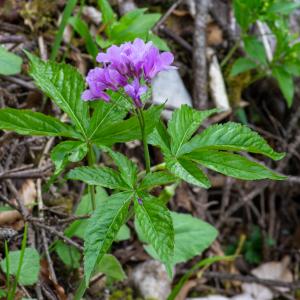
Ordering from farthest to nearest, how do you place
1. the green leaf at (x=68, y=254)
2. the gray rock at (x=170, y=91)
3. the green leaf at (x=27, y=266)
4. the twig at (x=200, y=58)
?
the twig at (x=200, y=58)
the gray rock at (x=170, y=91)
the green leaf at (x=68, y=254)
the green leaf at (x=27, y=266)

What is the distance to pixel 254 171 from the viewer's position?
4.15 feet

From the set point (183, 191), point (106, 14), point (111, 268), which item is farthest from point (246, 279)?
point (106, 14)

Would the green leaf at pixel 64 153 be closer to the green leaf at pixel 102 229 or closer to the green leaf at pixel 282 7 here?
the green leaf at pixel 102 229

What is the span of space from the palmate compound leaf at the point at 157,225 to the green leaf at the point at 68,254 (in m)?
0.73

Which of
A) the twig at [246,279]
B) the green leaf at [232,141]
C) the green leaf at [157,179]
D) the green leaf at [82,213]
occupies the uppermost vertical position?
the green leaf at [232,141]

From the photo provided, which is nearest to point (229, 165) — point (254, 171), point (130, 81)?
point (254, 171)

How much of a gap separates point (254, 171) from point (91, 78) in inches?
20.2

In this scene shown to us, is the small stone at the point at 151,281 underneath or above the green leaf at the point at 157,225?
underneath

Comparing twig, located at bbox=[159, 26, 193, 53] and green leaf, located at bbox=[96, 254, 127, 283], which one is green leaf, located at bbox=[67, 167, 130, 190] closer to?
green leaf, located at bbox=[96, 254, 127, 283]

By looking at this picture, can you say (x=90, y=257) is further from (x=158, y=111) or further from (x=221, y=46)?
(x=221, y=46)

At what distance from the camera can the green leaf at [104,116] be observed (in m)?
1.41

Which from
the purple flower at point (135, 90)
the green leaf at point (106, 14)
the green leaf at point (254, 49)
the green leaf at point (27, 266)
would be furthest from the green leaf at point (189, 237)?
the green leaf at point (254, 49)

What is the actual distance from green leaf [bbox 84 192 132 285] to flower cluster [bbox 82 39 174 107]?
10.6 inches

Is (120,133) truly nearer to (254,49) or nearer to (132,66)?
(132,66)
